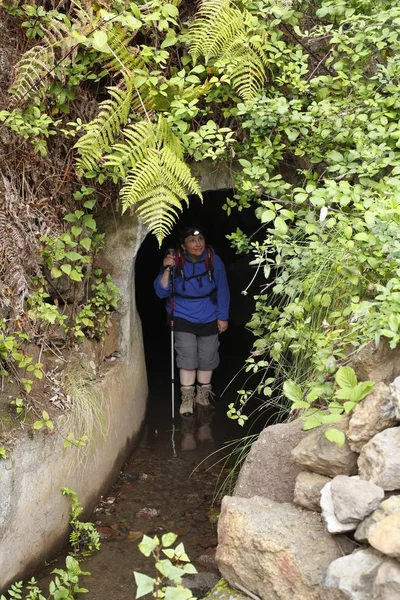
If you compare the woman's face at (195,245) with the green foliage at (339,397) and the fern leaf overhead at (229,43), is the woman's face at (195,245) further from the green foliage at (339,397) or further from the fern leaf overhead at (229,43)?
the green foliage at (339,397)

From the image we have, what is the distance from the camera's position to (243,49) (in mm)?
5445

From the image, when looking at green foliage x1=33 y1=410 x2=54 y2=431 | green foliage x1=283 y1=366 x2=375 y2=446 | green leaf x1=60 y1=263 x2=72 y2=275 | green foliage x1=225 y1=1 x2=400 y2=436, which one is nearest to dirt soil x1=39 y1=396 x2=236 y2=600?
green foliage x1=33 y1=410 x2=54 y2=431

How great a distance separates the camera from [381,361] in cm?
376

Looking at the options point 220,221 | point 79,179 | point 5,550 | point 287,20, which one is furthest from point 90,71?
point 220,221

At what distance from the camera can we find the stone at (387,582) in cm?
261

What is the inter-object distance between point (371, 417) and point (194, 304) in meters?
4.77

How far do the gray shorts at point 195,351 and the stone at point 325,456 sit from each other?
14.9 feet

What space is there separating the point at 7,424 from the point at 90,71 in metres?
3.08

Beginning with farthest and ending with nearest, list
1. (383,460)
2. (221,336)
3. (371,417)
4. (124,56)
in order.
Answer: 1. (221,336)
2. (124,56)
3. (371,417)
4. (383,460)

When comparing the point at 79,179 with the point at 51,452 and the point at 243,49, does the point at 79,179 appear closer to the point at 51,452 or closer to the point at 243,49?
the point at 243,49

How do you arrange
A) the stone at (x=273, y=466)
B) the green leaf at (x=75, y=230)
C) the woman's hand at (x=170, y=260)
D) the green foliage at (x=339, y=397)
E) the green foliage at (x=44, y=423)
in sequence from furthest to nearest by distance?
the woman's hand at (x=170, y=260) → the green leaf at (x=75, y=230) → the green foliage at (x=44, y=423) → the stone at (x=273, y=466) → the green foliage at (x=339, y=397)

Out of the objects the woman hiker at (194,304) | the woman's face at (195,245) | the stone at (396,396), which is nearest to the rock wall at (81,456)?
the woman hiker at (194,304)

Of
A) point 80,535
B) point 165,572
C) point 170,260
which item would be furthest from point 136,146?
point 165,572

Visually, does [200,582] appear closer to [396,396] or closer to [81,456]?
[81,456]
